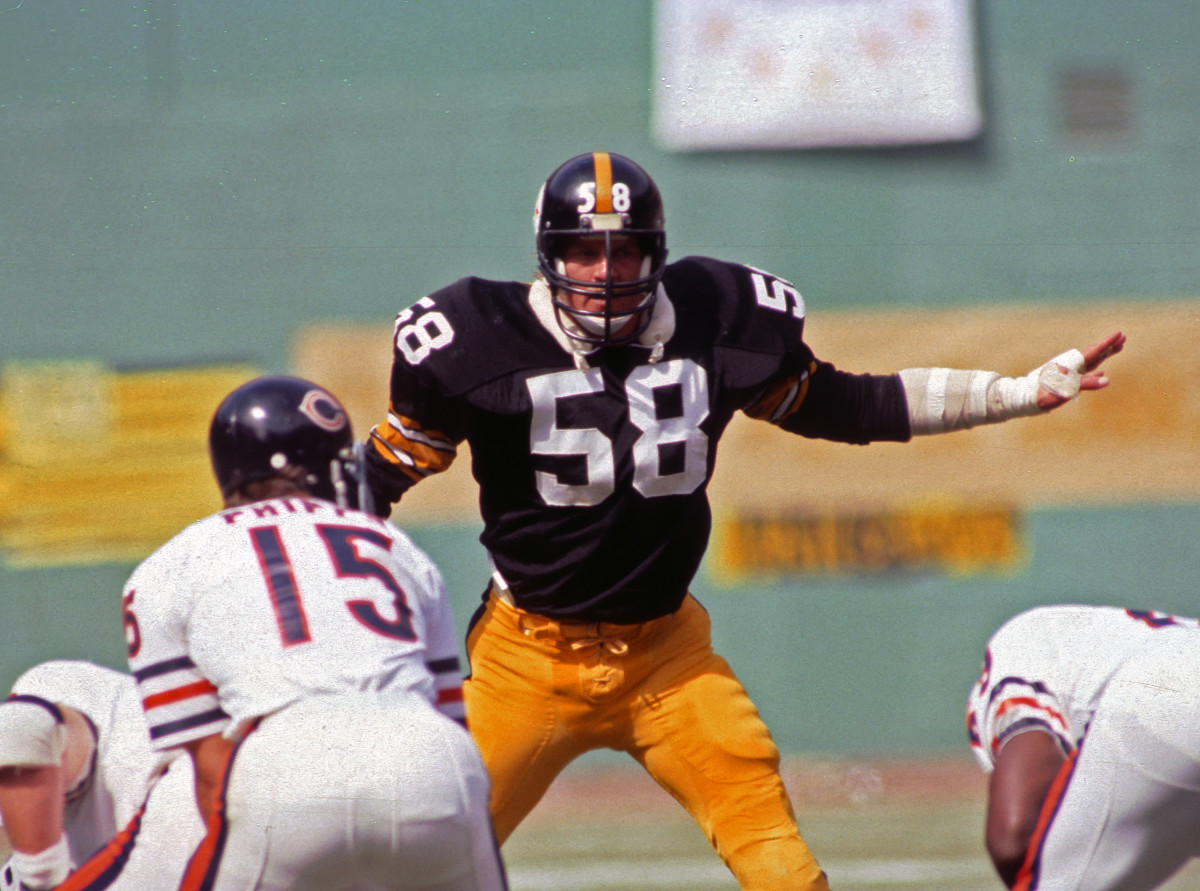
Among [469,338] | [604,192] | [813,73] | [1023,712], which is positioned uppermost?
[813,73]

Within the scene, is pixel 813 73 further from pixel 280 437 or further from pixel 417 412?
pixel 280 437

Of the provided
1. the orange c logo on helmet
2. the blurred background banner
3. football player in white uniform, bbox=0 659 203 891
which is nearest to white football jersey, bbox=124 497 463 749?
the orange c logo on helmet

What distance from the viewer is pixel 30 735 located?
360 cm

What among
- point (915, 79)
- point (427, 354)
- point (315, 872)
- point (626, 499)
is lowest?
point (315, 872)

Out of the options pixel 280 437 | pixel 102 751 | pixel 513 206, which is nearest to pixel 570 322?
pixel 280 437

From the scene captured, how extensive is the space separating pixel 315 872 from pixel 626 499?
1.19 meters

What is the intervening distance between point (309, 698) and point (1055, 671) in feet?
4.73

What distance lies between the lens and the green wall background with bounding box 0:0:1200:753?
24.2 ft

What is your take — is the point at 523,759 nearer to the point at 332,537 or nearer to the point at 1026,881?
the point at 332,537

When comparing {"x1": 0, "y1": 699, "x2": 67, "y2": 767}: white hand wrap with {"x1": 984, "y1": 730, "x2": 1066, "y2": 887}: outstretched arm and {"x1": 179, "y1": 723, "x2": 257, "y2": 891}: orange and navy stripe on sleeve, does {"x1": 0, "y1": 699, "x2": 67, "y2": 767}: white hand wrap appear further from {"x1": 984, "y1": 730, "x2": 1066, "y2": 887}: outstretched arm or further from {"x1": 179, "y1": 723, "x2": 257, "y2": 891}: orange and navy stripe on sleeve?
{"x1": 984, "y1": 730, "x2": 1066, "y2": 887}: outstretched arm

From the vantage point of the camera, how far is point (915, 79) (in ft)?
24.2

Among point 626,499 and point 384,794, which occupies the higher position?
point 626,499

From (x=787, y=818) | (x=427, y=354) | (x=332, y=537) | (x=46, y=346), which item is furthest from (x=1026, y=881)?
(x=46, y=346)

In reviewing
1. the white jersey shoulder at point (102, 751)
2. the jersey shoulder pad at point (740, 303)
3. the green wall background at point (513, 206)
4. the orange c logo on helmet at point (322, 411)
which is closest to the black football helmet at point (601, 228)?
the jersey shoulder pad at point (740, 303)
